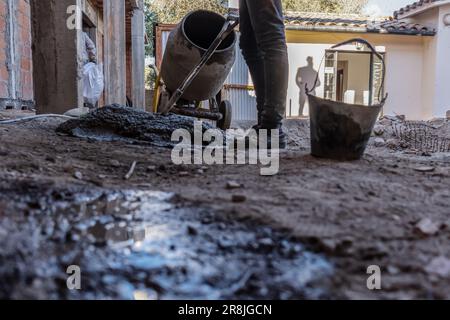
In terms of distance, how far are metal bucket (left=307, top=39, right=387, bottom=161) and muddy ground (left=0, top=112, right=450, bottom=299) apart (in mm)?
247

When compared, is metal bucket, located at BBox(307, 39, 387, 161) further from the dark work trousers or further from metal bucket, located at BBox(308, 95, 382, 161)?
the dark work trousers

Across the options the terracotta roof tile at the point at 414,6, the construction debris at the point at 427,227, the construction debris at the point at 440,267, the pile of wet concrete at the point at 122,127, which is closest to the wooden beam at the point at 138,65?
the pile of wet concrete at the point at 122,127

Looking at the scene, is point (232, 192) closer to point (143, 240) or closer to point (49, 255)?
point (143, 240)

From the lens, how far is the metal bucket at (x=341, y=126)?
1874mm

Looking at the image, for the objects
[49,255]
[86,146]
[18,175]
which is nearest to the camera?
[49,255]

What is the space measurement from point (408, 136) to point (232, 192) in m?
3.69

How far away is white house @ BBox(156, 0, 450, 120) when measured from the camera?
32.4ft

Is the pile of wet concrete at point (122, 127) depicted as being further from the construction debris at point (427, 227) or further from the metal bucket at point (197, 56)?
the construction debris at point (427, 227)

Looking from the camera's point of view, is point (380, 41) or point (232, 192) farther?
point (380, 41)

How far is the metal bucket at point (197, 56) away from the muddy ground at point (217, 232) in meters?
1.64

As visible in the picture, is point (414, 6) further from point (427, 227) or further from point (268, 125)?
point (427, 227)

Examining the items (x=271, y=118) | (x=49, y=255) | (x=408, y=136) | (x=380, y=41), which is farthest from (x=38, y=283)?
(x=380, y=41)

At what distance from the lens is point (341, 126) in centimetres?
188
